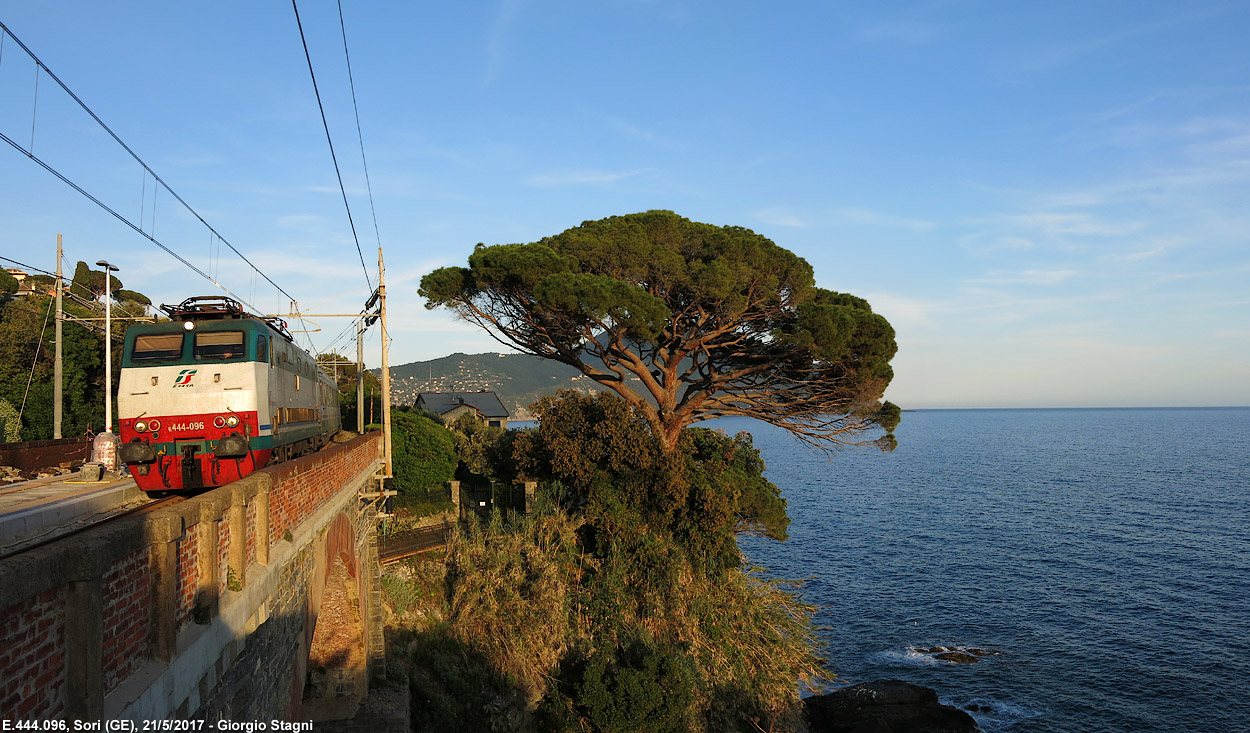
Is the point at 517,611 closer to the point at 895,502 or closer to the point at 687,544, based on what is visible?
the point at 687,544

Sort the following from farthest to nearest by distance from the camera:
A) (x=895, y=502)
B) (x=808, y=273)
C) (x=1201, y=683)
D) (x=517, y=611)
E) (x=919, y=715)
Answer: (x=895, y=502), (x=808, y=273), (x=1201, y=683), (x=919, y=715), (x=517, y=611)

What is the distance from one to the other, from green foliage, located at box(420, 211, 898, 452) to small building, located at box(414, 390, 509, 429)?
43.4m

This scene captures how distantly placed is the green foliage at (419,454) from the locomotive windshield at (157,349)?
73.9 ft

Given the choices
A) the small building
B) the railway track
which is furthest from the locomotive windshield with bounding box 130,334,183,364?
the small building

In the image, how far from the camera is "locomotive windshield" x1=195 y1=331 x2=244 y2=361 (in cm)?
1297

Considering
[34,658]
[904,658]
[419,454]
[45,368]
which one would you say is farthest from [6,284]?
[904,658]

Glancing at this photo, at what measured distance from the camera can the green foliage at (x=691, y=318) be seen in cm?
2522

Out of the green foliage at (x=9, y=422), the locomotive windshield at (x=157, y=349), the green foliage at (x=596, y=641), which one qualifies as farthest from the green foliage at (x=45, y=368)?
the locomotive windshield at (x=157, y=349)

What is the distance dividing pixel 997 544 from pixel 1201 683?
2098 centimetres

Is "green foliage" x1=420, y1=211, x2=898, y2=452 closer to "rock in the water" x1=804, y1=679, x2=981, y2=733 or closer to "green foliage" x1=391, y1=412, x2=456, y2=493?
"rock in the water" x1=804, y1=679, x2=981, y2=733

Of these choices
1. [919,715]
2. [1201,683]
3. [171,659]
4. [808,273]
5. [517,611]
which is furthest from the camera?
[808,273]

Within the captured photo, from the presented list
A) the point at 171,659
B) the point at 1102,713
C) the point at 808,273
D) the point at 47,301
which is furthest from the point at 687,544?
the point at 47,301

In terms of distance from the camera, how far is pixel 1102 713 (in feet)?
79.5

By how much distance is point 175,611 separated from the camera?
16.6 ft
